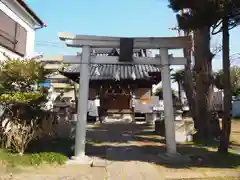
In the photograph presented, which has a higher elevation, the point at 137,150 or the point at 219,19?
the point at 219,19

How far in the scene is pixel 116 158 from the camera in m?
7.08

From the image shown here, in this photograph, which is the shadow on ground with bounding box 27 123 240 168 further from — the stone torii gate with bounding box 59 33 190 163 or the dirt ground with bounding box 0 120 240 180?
the stone torii gate with bounding box 59 33 190 163

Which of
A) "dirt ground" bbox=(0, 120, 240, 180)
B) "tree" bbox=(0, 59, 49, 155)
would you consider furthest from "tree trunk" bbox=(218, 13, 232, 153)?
"tree" bbox=(0, 59, 49, 155)

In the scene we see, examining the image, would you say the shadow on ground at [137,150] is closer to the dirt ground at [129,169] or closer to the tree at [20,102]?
the dirt ground at [129,169]

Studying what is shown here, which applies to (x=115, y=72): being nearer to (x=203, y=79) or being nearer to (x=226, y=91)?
(x=203, y=79)

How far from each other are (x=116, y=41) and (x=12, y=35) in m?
5.04

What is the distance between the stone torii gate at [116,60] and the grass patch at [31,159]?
652 mm

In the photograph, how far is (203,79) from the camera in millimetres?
9797

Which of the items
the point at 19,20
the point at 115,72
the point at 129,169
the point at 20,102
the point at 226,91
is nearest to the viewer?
the point at 129,169

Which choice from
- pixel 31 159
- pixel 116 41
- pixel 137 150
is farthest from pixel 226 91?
pixel 31 159

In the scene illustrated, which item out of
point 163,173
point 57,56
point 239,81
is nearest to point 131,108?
point 163,173

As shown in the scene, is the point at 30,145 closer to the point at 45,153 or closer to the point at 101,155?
the point at 45,153

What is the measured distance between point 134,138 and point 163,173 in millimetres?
4397

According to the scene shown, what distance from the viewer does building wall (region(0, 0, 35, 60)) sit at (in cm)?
957
